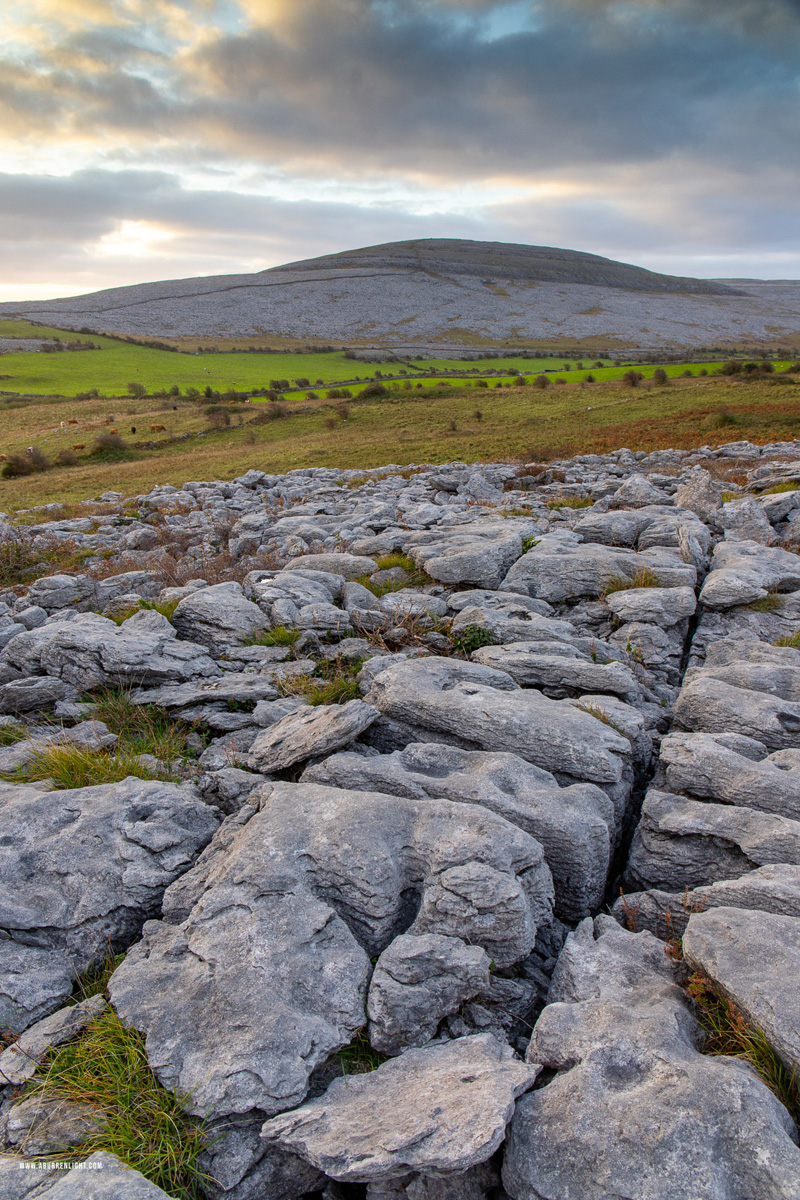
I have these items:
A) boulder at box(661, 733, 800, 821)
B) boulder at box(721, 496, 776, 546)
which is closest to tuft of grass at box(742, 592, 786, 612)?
boulder at box(721, 496, 776, 546)

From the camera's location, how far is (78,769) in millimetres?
6828

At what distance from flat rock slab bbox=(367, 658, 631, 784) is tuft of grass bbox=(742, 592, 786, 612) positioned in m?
5.45

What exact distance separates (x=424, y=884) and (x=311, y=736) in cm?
221

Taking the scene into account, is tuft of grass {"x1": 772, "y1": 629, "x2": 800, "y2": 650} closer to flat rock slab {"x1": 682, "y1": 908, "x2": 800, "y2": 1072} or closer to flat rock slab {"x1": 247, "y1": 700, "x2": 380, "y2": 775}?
flat rock slab {"x1": 682, "y1": 908, "x2": 800, "y2": 1072}

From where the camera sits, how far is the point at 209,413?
167 ft

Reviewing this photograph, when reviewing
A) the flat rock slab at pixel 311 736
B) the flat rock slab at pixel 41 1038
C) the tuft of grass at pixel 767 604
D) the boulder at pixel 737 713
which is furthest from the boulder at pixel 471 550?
the flat rock slab at pixel 41 1038

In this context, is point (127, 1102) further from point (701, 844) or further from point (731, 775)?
point (731, 775)

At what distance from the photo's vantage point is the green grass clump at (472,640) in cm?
971

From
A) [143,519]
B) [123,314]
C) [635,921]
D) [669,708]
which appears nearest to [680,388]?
[143,519]

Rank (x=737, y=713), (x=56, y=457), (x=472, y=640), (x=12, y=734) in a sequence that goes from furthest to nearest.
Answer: (x=56, y=457) < (x=472, y=640) < (x=12, y=734) < (x=737, y=713)

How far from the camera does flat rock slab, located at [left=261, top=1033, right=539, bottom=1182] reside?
130 inches

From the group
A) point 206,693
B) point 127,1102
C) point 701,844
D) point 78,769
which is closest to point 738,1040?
point 701,844

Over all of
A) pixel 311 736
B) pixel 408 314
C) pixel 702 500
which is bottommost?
pixel 311 736

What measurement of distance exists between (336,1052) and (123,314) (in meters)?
178
